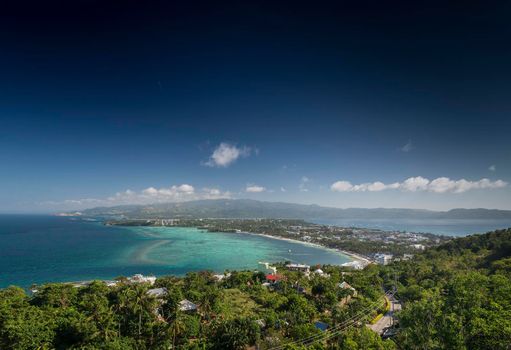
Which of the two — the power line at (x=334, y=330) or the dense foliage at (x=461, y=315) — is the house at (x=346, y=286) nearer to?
the power line at (x=334, y=330)

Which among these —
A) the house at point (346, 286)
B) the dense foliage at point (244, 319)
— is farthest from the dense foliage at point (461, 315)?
the house at point (346, 286)

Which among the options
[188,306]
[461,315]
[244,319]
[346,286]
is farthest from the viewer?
[346,286]

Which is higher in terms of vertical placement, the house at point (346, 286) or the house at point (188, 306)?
the house at point (188, 306)

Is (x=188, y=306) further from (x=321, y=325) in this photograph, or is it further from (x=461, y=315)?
(x=461, y=315)

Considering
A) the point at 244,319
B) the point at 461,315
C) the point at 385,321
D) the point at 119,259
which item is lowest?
the point at 119,259

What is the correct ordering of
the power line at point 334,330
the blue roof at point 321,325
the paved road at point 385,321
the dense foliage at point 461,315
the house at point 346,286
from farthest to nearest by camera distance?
the house at point 346,286, the paved road at point 385,321, the blue roof at point 321,325, the power line at point 334,330, the dense foliage at point 461,315

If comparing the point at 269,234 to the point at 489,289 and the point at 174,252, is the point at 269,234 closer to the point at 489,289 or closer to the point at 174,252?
the point at 174,252

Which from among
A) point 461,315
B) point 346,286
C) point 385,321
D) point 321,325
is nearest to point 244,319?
point 321,325

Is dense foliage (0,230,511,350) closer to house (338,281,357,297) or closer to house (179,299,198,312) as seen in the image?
house (338,281,357,297)

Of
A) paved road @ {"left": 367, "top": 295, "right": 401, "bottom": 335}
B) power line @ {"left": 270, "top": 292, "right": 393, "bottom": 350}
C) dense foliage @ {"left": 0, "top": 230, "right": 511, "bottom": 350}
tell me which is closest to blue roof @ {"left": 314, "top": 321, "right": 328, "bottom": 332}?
dense foliage @ {"left": 0, "top": 230, "right": 511, "bottom": 350}

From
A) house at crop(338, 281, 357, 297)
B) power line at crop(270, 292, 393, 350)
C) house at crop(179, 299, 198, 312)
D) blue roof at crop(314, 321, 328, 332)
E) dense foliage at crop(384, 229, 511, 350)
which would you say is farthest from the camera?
house at crop(338, 281, 357, 297)

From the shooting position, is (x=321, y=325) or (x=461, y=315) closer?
(x=461, y=315)

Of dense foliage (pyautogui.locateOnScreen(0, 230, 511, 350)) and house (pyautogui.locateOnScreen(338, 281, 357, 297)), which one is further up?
dense foliage (pyautogui.locateOnScreen(0, 230, 511, 350))
